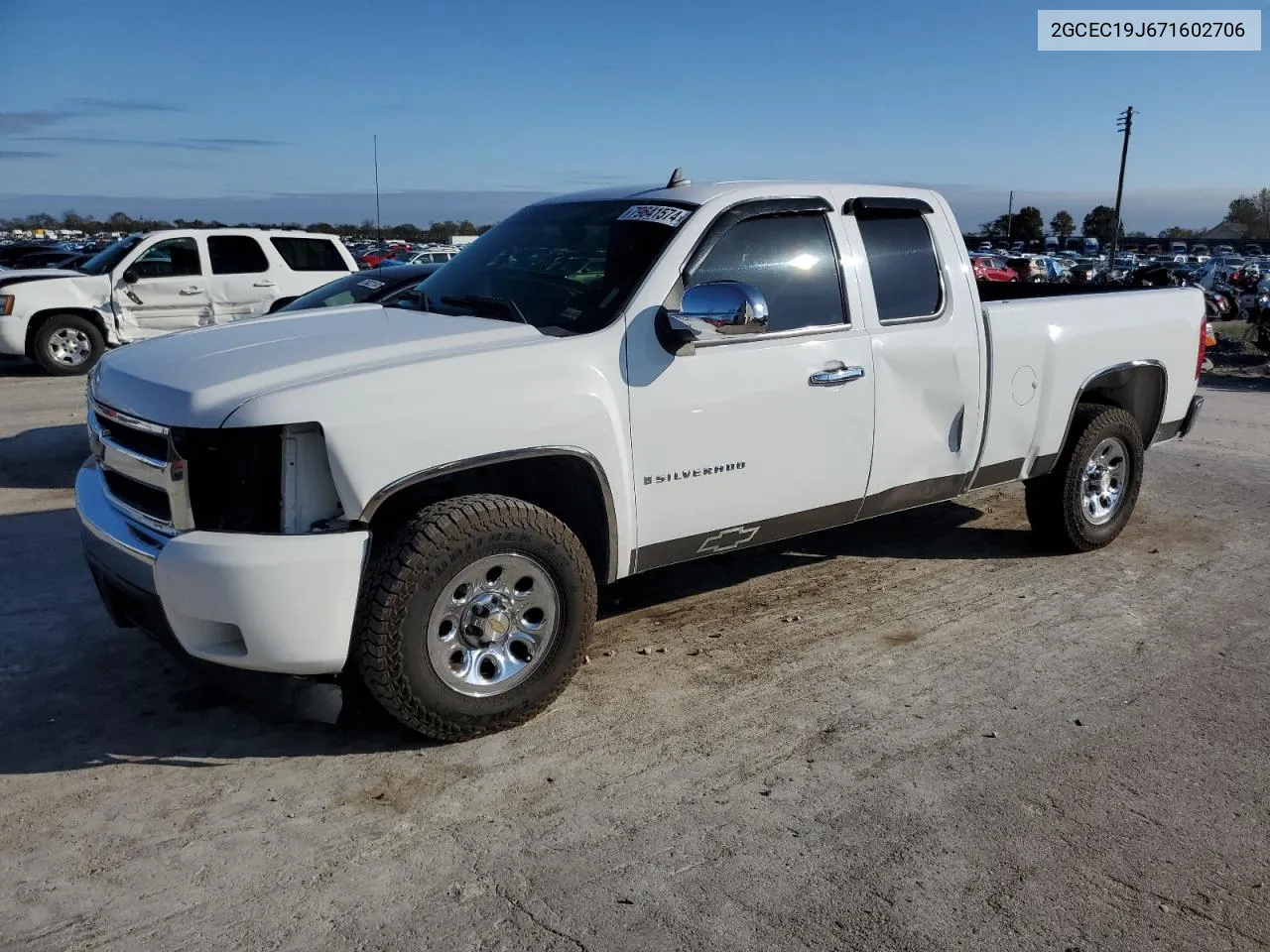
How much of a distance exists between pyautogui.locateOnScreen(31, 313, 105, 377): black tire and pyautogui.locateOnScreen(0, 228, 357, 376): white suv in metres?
0.01

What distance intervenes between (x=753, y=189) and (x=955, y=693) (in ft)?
7.47

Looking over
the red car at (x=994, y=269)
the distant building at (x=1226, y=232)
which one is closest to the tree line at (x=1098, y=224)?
the distant building at (x=1226, y=232)

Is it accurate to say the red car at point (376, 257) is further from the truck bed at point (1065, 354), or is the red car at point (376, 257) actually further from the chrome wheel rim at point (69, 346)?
the truck bed at point (1065, 354)

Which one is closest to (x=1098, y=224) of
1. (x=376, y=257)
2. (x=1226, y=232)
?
(x=1226, y=232)

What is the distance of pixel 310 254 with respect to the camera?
554 inches

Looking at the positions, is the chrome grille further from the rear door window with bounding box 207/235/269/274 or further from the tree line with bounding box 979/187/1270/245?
the tree line with bounding box 979/187/1270/245

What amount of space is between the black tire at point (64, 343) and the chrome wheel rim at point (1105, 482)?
11874 mm

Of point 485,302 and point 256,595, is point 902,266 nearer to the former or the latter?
point 485,302

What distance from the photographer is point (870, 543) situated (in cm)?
641

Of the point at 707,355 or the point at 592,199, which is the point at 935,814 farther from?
the point at 592,199

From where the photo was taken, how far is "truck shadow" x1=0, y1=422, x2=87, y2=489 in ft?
25.5

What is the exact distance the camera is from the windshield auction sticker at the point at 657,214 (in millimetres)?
4363

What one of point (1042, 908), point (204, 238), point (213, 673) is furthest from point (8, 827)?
point (204, 238)

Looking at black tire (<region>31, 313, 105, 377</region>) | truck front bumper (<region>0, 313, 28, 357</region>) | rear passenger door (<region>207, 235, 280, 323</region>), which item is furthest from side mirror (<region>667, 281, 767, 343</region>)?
truck front bumper (<region>0, 313, 28, 357</region>)
